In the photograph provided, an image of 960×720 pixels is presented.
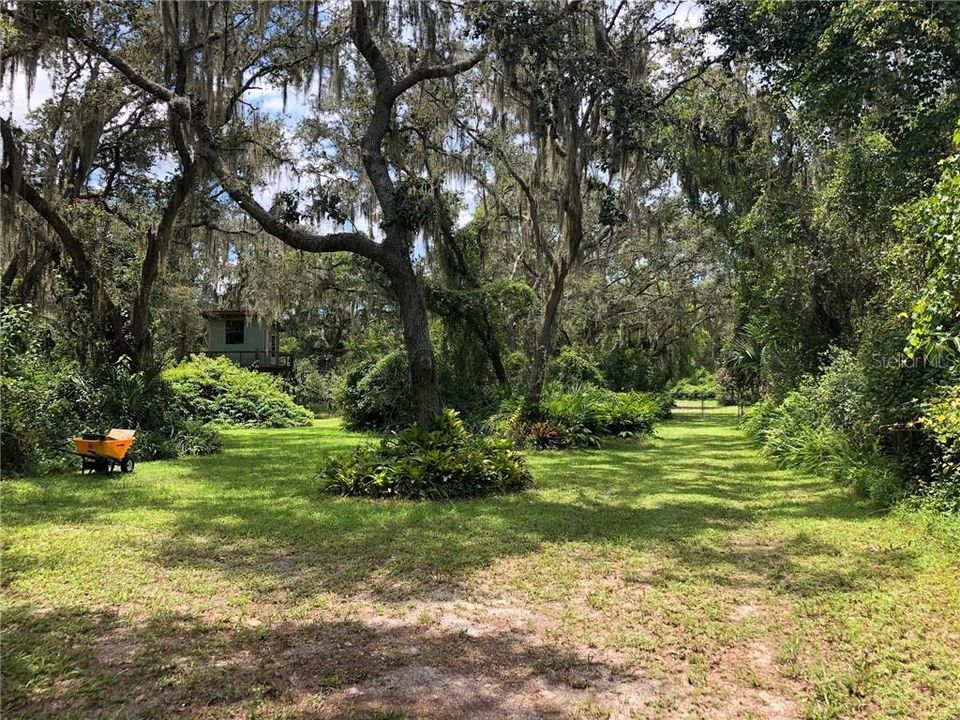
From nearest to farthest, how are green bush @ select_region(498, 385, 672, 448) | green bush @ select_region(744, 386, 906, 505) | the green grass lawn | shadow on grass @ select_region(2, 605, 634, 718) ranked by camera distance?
shadow on grass @ select_region(2, 605, 634, 718)
the green grass lawn
green bush @ select_region(744, 386, 906, 505)
green bush @ select_region(498, 385, 672, 448)

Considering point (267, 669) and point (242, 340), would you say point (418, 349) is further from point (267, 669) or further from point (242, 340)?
point (242, 340)

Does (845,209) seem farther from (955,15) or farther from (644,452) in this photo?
(644,452)

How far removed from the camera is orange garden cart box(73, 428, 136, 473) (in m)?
8.38

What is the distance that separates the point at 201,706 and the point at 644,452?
34.5 ft

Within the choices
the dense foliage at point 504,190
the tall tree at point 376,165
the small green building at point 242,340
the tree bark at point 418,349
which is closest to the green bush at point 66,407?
the dense foliage at point 504,190

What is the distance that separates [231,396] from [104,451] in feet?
32.6

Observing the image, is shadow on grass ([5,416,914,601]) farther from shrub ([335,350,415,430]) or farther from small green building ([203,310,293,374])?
small green building ([203,310,293,374])

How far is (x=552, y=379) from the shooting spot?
1895 cm

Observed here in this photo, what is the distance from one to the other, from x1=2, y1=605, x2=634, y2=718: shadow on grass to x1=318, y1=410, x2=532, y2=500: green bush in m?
3.63

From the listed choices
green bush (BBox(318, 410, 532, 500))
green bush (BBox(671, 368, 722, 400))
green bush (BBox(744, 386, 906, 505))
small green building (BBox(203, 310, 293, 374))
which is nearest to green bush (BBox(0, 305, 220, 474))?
green bush (BBox(318, 410, 532, 500))

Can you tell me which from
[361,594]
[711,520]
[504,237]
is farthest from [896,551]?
[504,237]

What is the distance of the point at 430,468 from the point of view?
7.50m

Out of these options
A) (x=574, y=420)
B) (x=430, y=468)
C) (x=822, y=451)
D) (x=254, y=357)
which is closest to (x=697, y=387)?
(x=254, y=357)

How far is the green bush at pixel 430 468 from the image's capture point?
735cm
